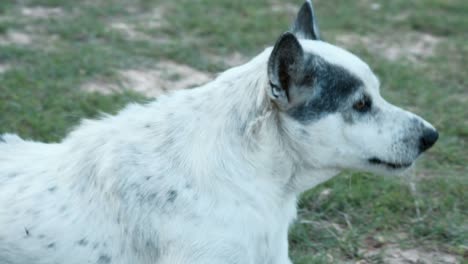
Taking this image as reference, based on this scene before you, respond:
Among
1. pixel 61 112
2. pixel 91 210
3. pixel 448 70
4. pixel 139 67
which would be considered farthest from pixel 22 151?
pixel 448 70

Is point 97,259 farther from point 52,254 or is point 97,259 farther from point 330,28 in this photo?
point 330,28

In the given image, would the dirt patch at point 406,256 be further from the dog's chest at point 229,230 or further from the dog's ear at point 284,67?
the dog's ear at point 284,67

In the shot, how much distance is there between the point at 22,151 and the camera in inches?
166

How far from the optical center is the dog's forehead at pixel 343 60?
12.8ft

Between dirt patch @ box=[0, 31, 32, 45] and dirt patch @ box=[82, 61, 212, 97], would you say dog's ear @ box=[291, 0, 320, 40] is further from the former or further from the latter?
dirt patch @ box=[0, 31, 32, 45]

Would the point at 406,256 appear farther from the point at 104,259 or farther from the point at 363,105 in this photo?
the point at 104,259

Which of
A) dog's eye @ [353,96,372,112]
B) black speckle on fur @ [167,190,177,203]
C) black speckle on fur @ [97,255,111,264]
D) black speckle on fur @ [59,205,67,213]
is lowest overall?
black speckle on fur @ [97,255,111,264]

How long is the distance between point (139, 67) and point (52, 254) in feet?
13.1

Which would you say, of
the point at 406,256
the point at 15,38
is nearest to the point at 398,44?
the point at 15,38

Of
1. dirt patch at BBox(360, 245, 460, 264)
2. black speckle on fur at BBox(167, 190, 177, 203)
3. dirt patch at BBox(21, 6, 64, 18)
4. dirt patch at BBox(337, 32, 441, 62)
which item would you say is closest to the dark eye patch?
black speckle on fur at BBox(167, 190, 177, 203)

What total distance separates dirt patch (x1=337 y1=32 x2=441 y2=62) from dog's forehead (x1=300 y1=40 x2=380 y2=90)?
14.6 feet

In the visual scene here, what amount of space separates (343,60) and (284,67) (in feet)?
1.22

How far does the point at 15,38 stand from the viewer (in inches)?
310

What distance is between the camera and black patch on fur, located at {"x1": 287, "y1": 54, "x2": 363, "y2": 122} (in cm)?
379
